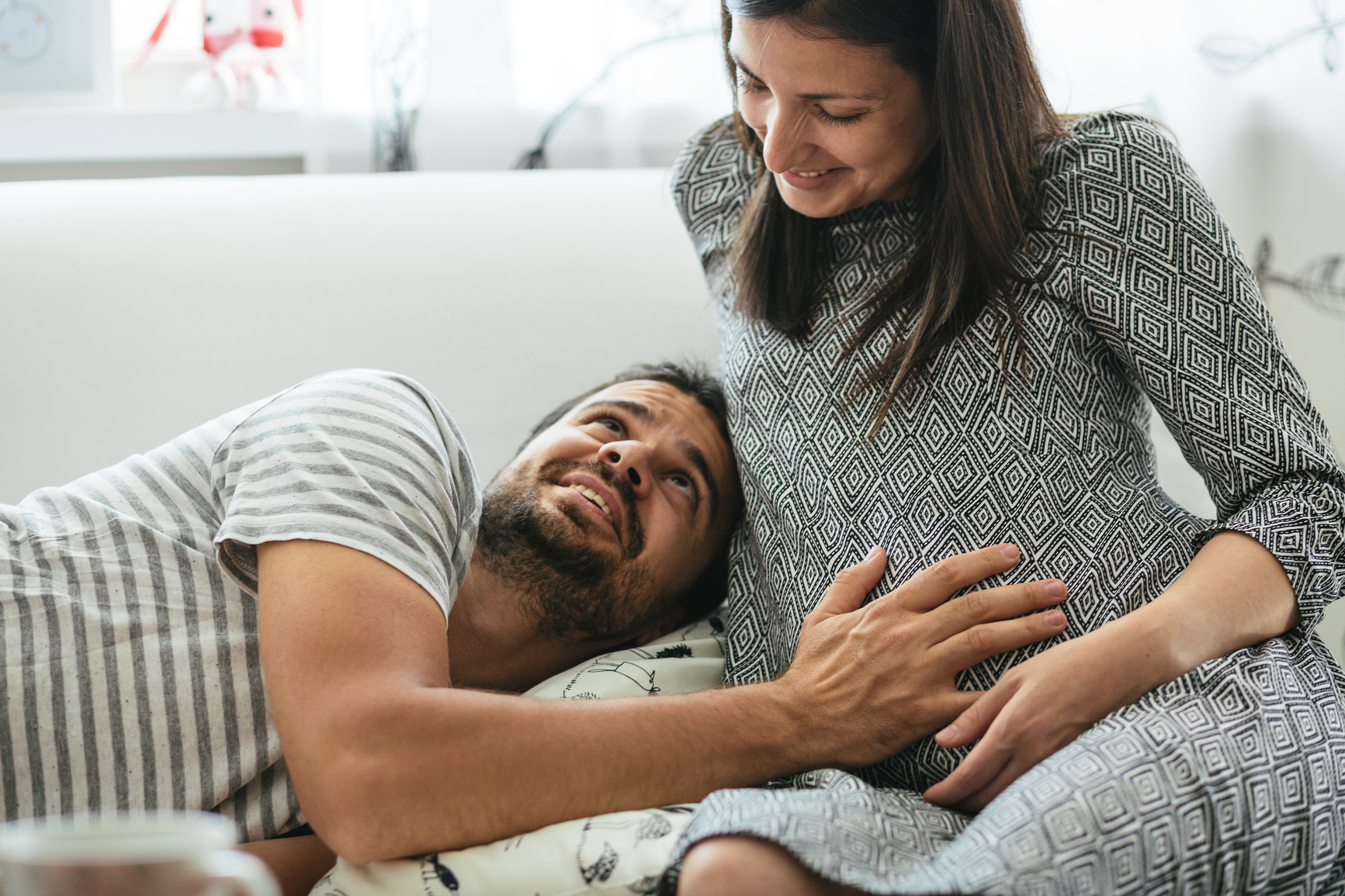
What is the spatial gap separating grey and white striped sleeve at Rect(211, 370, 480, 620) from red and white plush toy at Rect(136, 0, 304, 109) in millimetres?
1017

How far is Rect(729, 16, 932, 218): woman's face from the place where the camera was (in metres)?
0.98

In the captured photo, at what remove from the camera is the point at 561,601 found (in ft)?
3.69

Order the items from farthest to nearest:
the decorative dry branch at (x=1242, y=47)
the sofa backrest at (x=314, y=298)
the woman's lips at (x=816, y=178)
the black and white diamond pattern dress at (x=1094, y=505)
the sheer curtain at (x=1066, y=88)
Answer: the decorative dry branch at (x=1242, y=47) < the sheer curtain at (x=1066, y=88) < the sofa backrest at (x=314, y=298) < the woman's lips at (x=816, y=178) < the black and white diamond pattern dress at (x=1094, y=505)

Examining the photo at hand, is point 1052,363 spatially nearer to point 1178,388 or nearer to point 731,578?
point 1178,388

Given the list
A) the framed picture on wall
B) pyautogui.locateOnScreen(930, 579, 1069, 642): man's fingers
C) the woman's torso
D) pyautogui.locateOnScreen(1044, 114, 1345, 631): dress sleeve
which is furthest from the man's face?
the framed picture on wall

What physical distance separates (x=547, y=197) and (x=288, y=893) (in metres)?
0.93

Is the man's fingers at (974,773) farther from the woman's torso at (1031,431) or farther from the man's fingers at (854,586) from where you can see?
the man's fingers at (854,586)

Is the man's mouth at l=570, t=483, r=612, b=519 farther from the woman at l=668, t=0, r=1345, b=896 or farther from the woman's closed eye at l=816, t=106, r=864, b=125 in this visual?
the woman's closed eye at l=816, t=106, r=864, b=125

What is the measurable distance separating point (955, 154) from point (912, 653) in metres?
0.48

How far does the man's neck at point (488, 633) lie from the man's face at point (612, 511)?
0.02 metres

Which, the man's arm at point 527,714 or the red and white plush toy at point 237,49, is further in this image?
the red and white plush toy at point 237,49

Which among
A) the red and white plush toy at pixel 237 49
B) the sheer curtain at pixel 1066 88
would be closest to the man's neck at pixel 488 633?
the sheer curtain at pixel 1066 88

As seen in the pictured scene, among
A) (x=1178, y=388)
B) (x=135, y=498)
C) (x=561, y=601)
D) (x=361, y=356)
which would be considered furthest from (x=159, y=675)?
(x=1178, y=388)

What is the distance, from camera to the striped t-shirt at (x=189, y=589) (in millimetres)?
859
